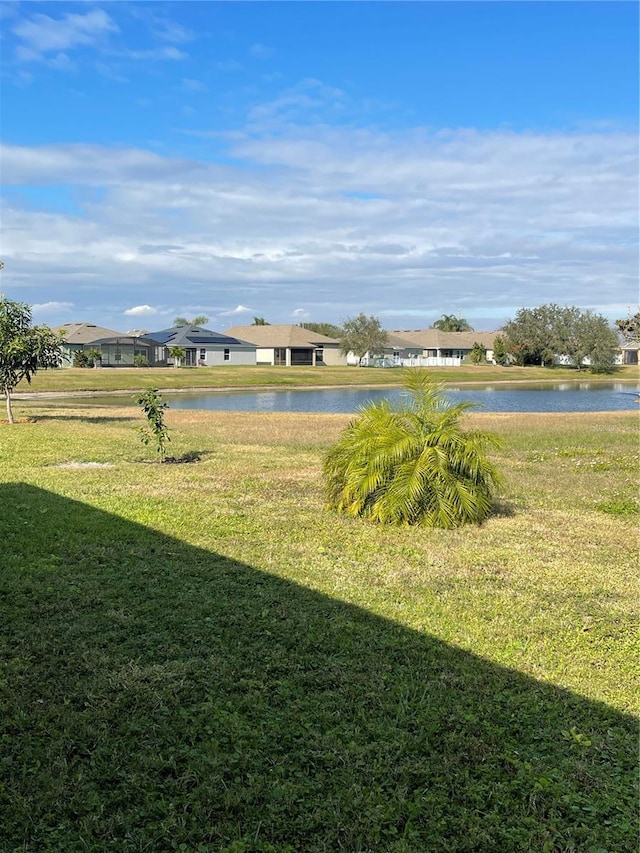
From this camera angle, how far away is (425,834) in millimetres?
2953

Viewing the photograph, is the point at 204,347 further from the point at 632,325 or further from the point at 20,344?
the point at 20,344

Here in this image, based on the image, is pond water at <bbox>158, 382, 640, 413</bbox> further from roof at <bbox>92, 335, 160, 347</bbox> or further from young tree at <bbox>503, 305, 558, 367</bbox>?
young tree at <bbox>503, 305, 558, 367</bbox>

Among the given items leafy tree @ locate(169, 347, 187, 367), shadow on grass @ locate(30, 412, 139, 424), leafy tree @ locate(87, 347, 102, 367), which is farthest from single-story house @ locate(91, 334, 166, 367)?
shadow on grass @ locate(30, 412, 139, 424)

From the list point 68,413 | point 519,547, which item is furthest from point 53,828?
point 68,413

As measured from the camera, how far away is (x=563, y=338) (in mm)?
85312

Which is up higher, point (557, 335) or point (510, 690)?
point (557, 335)

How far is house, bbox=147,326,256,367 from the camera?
7506 centimetres

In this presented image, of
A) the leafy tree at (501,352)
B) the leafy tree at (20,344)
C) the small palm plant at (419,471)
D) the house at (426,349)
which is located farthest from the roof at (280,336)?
the small palm plant at (419,471)

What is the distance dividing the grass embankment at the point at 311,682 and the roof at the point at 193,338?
68.0m

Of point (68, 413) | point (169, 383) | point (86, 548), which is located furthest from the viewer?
point (169, 383)

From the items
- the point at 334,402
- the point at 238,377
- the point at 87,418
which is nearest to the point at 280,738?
the point at 87,418

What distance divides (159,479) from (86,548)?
13.8 ft

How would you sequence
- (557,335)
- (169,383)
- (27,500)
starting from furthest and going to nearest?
1. (557,335)
2. (169,383)
3. (27,500)

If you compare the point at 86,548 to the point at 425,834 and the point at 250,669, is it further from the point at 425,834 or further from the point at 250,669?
the point at 425,834
